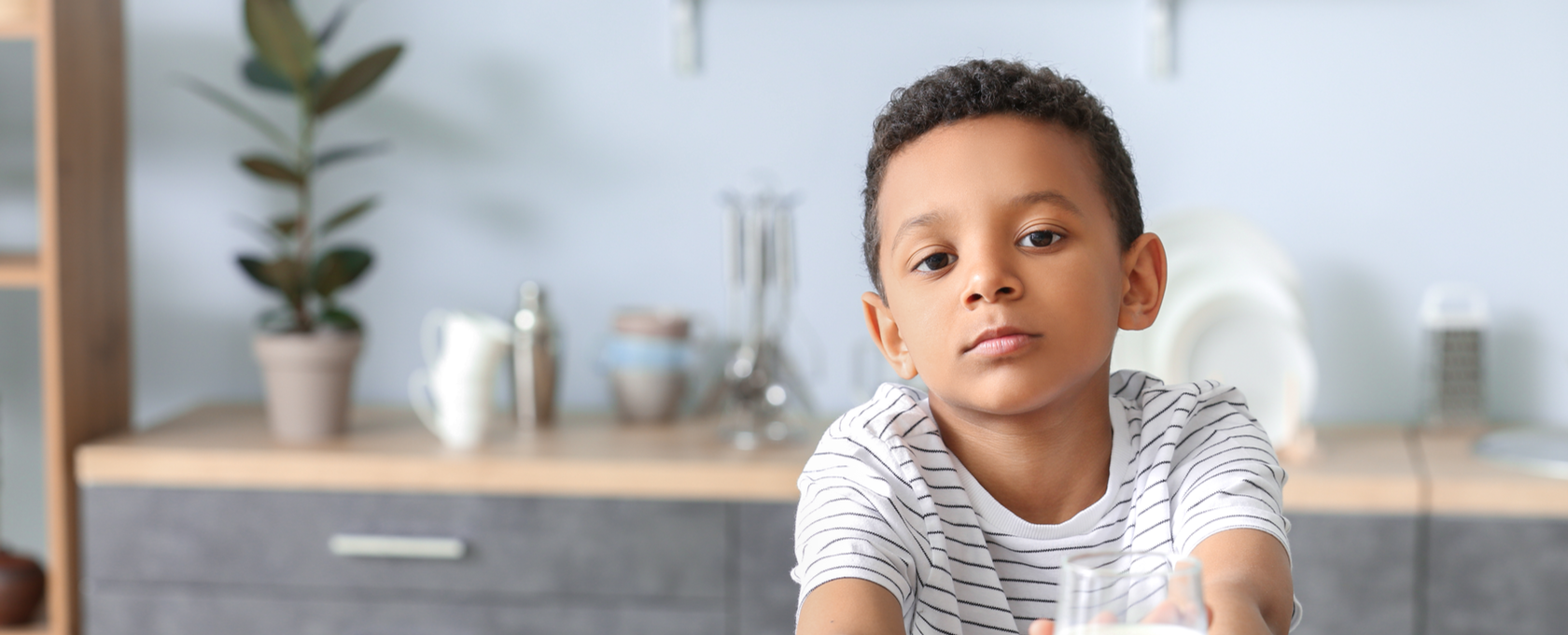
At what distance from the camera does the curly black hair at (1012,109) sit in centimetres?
65

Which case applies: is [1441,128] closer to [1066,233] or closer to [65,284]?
[1066,233]

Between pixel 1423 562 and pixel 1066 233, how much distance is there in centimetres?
114

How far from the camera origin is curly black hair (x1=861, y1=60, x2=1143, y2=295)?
0.65 m

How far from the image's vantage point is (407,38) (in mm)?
2010

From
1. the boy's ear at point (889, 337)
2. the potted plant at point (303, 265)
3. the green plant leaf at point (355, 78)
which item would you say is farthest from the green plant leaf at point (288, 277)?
the boy's ear at point (889, 337)

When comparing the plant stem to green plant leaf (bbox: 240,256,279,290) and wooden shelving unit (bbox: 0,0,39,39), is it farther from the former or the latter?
wooden shelving unit (bbox: 0,0,39,39)

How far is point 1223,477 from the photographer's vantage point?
26.4 inches

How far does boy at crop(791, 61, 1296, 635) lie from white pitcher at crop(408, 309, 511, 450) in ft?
3.50

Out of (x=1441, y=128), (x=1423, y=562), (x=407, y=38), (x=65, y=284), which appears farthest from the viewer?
(x=407, y=38)

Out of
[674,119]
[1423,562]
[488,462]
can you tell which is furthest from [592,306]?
[1423,562]

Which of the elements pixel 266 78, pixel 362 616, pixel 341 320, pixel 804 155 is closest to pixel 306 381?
pixel 341 320

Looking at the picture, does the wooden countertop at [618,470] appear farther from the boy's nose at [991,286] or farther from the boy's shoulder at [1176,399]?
the boy's nose at [991,286]

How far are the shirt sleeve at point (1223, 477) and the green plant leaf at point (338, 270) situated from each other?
137 centimetres

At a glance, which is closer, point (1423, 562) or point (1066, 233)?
point (1066, 233)
